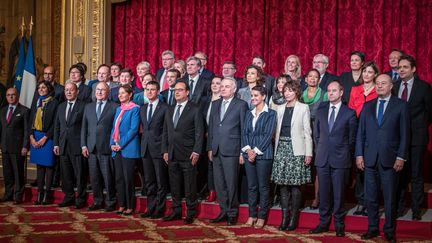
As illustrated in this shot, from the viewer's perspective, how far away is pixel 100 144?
7.04m

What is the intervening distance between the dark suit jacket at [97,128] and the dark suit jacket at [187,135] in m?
0.87

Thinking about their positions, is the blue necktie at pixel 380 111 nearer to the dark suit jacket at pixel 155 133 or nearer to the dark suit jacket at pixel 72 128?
the dark suit jacket at pixel 155 133

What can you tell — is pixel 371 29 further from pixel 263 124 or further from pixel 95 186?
pixel 95 186

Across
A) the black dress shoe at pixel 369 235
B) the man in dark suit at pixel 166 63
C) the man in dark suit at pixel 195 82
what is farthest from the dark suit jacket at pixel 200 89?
the black dress shoe at pixel 369 235

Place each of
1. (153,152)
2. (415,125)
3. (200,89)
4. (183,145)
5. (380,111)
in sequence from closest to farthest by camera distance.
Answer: (380,111) → (415,125) → (183,145) → (153,152) → (200,89)

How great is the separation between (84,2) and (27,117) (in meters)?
2.80

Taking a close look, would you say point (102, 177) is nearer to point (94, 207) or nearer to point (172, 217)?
point (94, 207)

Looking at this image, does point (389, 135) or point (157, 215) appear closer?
point (389, 135)

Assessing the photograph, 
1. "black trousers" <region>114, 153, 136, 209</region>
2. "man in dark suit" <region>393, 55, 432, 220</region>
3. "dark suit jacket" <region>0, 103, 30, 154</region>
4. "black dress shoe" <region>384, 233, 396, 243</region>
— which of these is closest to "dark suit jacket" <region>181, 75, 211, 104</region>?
"black trousers" <region>114, 153, 136, 209</region>

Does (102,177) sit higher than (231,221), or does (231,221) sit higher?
(102,177)

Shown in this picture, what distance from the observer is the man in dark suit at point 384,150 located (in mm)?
5574

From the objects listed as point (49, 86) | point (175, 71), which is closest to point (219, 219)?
point (175, 71)

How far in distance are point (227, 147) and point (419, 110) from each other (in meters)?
1.87

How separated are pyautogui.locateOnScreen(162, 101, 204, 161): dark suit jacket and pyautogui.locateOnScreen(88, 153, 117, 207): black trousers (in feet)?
2.81
